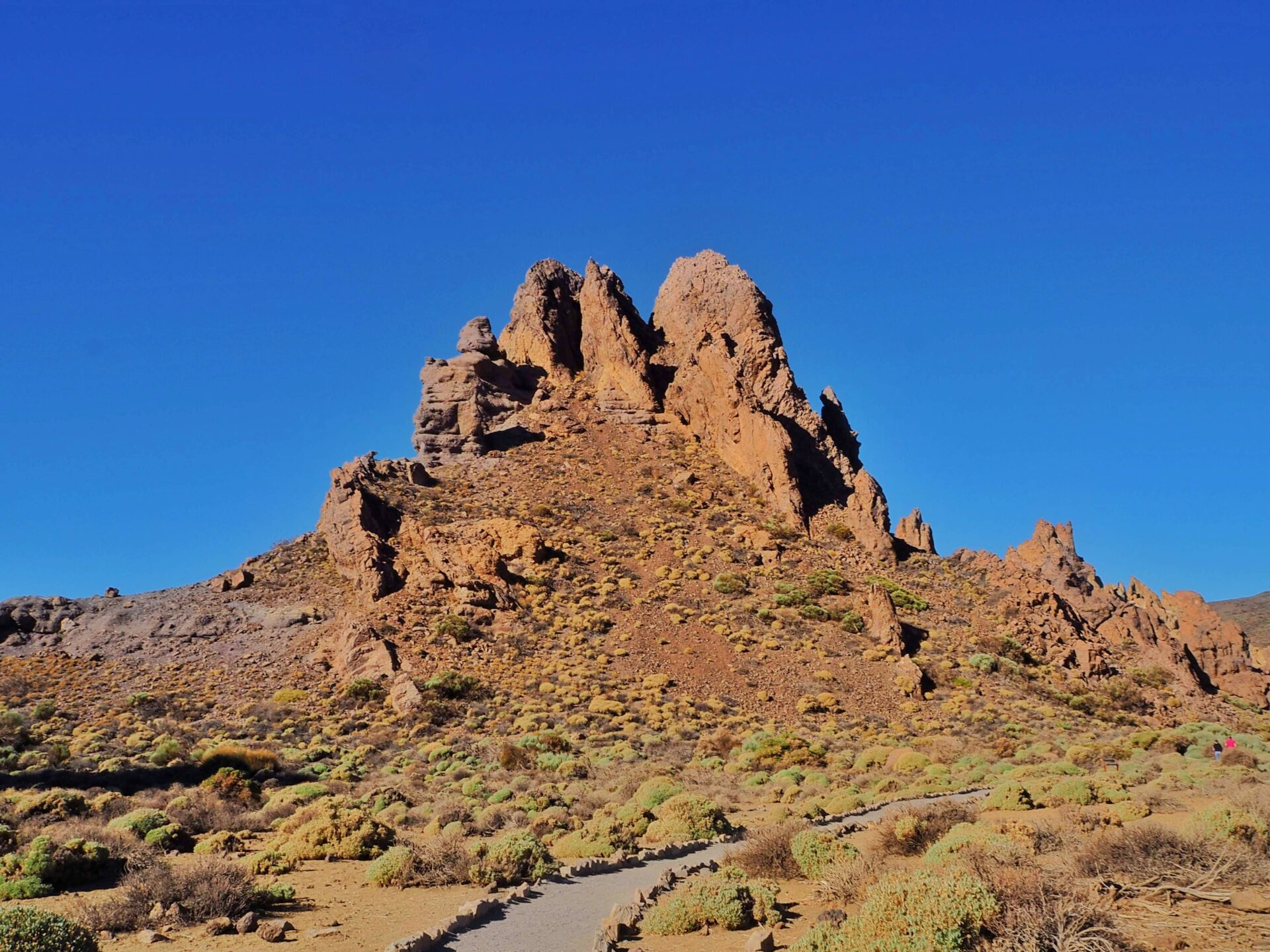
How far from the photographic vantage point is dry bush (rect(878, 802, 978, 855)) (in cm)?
1475

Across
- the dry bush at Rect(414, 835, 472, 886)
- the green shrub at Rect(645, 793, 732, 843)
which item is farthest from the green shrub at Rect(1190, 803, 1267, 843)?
the dry bush at Rect(414, 835, 472, 886)

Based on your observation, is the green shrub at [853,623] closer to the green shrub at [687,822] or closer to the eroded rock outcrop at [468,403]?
the green shrub at [687,822]

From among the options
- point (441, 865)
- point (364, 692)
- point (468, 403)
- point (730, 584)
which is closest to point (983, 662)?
point (730, 584)

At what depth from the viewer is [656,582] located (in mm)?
42062

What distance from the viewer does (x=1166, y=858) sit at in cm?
1066

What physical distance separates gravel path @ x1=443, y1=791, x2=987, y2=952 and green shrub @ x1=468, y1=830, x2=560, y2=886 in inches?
25.9

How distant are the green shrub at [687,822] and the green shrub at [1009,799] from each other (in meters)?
5.83

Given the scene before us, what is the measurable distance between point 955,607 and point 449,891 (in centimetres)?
3255

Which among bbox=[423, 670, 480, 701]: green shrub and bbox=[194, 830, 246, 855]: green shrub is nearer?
bbox=[194, 830, 246, 855]: green shrub

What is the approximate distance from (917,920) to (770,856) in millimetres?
6476

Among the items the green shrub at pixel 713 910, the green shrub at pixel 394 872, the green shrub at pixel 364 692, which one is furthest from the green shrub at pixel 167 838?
the green shrub at pixel 364 692

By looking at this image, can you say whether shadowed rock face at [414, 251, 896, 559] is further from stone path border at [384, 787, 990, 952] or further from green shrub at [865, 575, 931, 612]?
stone path border at [384, 787, 990, 952]

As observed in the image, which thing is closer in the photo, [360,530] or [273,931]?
[273,931]

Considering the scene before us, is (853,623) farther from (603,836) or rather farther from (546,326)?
(546,326)
